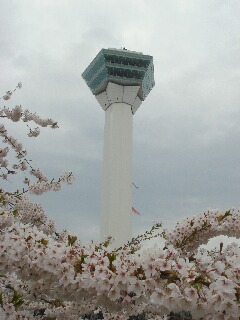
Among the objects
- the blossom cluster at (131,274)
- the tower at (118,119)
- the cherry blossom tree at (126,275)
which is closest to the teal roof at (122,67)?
the tower at (118,119)

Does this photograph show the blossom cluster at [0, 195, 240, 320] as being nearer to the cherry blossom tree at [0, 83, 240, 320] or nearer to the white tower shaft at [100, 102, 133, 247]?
the cherry blossom tree at [0, 83, 240, 320]

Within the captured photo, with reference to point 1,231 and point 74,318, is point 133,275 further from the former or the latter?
point 74,318

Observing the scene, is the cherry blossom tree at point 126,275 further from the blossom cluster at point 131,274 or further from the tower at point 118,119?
the tower at point 118,119

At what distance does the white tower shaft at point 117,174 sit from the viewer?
59875 millimetres

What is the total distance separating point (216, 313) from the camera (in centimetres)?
372

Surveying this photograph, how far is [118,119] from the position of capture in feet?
211

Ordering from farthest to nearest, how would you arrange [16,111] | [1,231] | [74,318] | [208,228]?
1. [16,111]
2. [74,318]
3. [208,228]
4. [1,231]

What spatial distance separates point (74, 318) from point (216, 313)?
4.90 meters

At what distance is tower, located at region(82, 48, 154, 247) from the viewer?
60213 millimetres

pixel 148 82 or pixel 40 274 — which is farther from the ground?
pixel 148 82

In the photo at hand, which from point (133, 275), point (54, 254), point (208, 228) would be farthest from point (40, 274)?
point (208, 228)

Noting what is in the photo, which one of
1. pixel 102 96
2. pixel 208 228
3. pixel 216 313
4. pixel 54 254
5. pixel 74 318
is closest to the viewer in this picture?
pixel 216 313

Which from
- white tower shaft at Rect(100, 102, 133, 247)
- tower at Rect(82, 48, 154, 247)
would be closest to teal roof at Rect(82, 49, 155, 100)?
tower at Rect(82, 48, 154, 247)

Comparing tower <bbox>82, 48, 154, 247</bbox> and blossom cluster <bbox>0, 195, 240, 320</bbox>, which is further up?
→ tower <bbox>82, 48, 154, 247</bbox>
